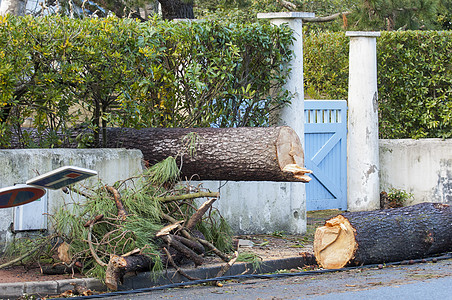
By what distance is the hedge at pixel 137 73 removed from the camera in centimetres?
743

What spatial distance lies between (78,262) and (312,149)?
585 cm

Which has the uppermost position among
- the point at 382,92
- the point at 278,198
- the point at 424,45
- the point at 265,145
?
the point at 424,45

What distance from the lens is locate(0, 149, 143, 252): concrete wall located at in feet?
22.7

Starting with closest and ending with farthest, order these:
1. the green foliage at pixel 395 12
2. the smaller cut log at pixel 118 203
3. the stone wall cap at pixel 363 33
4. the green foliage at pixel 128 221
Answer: the green foliage at pixel 128 221
the smaller cut log at pixel 118 203
the stone wall cap at pixel 363 33
the green foliage at pixel 395 12

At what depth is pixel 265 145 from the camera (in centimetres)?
763

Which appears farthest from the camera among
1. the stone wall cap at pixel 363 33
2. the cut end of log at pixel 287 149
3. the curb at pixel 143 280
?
the stone wall cap at pixel 363 33

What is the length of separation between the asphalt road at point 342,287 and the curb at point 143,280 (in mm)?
292

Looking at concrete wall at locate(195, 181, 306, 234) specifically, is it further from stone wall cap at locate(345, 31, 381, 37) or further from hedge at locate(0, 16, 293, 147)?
stone wall cap at locate(345, 31, 381, 37)

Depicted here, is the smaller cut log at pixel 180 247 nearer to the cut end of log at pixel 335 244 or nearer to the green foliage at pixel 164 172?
the green foliage at pixel 164 172

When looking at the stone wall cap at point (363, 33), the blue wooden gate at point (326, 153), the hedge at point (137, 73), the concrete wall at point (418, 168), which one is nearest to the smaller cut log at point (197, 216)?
the hedge at point (137, 73)

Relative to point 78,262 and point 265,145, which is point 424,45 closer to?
point 265,145

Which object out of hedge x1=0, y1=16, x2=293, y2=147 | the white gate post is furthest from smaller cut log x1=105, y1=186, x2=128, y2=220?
the white gate post

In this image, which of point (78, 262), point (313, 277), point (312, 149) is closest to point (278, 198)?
point (312, 149)

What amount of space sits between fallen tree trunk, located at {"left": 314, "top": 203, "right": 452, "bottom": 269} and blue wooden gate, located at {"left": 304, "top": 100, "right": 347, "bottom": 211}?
3.20 meters
